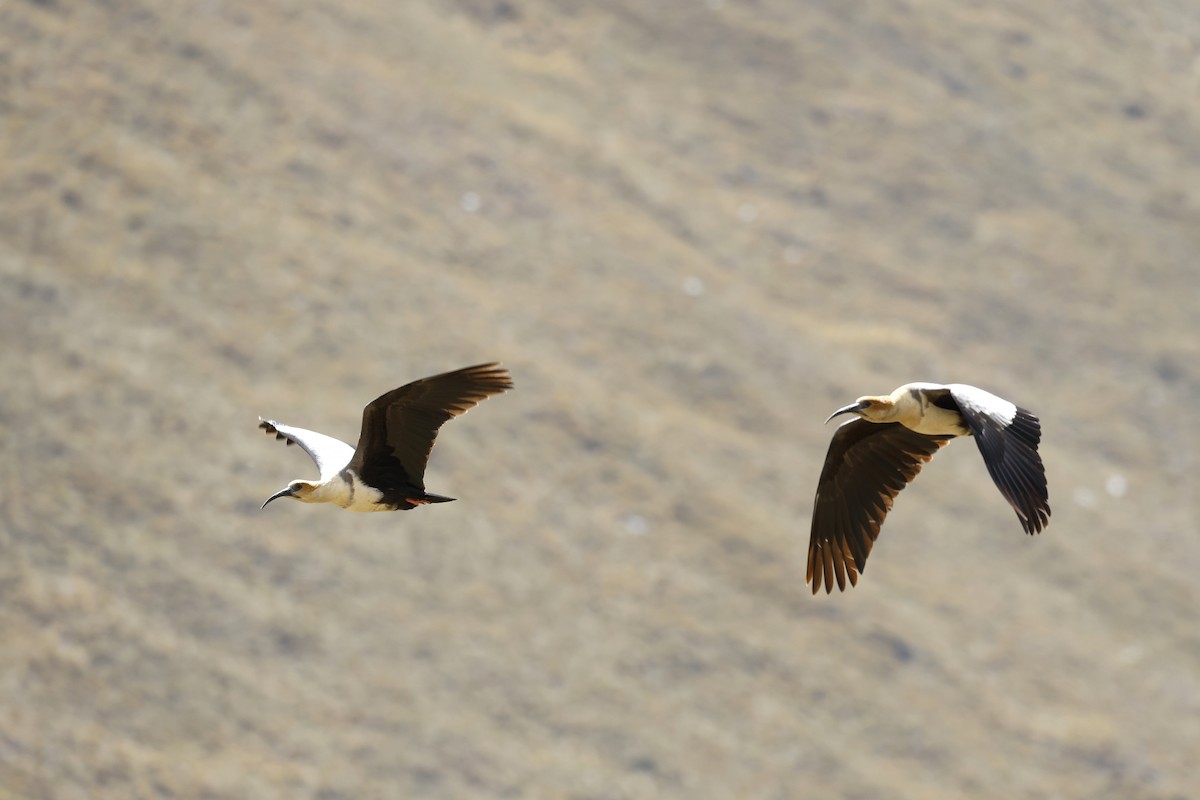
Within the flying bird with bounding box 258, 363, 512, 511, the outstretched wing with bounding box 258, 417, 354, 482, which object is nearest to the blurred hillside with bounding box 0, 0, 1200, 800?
the outstretched wing with bounding box 258, 417, 354, 482

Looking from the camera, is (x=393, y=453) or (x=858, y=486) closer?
(x=393, y=453)

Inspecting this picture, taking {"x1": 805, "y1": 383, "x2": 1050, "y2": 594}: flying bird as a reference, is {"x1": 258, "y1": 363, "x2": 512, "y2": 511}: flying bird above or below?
below

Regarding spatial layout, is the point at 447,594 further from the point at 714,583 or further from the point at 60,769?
the point at 60,769

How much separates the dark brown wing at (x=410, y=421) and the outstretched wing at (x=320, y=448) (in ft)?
1.25

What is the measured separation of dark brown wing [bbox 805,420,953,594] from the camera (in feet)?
51.3

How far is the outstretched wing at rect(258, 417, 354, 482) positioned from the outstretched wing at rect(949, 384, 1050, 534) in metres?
5.47

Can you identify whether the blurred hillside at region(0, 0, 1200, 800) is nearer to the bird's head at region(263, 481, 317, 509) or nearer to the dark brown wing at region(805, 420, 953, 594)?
the bird's head at region(263, 481, 317, 509)

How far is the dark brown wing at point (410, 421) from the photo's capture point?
14891 mm

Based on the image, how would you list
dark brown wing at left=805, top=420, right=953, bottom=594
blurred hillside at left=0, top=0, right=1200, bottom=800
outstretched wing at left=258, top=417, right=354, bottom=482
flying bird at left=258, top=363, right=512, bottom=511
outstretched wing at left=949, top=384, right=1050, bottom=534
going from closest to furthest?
outstretched wing at left=949, top=384, right=1050, bottom=534, flying bird at left=258, top=363, right=512, bottom=511, dark brown wing at left=805, top=420, right=953, bottom=594, outstretched wing at left=258, top=417, right=354, bottom=482, blurred hillside at left=0, top=0, right=1200, bottom=800

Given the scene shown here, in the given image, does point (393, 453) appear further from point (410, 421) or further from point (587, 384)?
point (587, 384)

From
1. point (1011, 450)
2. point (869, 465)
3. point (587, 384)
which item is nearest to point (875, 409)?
point (869, 465)

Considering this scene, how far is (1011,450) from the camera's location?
13336 millimetres

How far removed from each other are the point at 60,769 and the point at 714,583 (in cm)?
1475

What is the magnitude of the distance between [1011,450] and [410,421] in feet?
16.6
